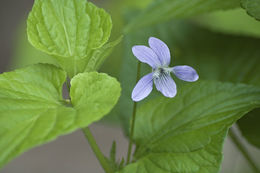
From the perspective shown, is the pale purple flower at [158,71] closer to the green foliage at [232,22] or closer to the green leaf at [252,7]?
the green leaf at [252,7]

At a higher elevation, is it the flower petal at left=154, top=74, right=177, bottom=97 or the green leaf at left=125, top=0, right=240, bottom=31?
the green leaf at left=125, top=0, right=240, bottom=31

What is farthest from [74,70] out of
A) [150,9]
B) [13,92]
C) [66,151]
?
[66,151]

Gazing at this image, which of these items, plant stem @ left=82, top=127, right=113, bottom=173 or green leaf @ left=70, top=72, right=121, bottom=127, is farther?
plant stem @ left=82, top=127, right=113, bottom=173

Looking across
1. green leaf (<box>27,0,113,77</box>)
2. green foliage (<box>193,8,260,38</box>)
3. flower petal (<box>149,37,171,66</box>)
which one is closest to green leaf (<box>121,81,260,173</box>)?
flower petal (<box>149,37,171,66</box>)

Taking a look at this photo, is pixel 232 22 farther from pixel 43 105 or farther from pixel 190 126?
pixel 43 105

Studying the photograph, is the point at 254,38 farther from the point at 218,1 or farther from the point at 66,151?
the point at 66,151

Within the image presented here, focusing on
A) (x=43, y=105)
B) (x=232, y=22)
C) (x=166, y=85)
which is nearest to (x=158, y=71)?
(x=166, y=85)

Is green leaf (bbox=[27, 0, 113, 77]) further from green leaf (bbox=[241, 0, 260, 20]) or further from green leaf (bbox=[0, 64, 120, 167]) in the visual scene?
green leaf (bbox=[241, 0, 260, 20])

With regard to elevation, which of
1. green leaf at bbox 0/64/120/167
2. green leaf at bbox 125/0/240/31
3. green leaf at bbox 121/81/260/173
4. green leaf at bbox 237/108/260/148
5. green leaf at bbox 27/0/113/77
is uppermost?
green leaf at bbox 27/0/113/77
